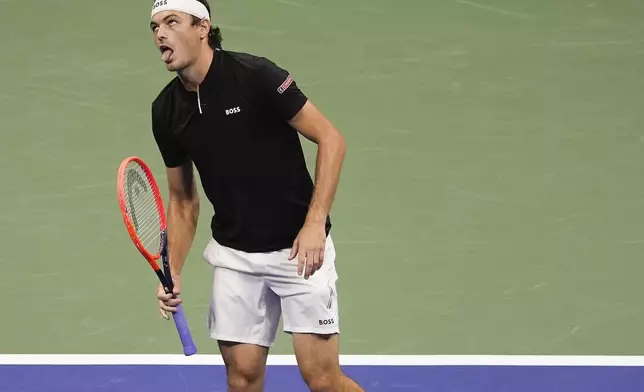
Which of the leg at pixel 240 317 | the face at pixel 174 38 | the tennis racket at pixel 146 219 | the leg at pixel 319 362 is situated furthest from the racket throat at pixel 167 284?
the face at pixel 174 38

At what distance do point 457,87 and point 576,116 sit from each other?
0.63 meters

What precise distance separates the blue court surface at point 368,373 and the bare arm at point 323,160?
1288 mm

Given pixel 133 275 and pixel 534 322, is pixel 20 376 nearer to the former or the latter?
pixel 133 275

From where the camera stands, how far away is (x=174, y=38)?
4227 mm

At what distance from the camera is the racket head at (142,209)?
4.19 metres

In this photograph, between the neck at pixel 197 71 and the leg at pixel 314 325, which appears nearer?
the neck at pixel 197 71

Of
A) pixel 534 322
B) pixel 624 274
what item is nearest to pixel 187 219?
pixel 534 322

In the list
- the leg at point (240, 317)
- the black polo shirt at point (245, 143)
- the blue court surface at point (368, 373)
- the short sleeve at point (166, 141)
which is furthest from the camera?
the blue court surface at point (368, 373)

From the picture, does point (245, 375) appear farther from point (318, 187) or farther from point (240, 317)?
point (318, 187)

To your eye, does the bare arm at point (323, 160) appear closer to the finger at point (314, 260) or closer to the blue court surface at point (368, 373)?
the finger at point (314, 260)

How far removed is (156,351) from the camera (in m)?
5.46

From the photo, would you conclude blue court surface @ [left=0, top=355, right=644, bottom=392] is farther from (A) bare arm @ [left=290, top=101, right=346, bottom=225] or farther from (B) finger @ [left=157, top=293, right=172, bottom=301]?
(A) bare arm @ [left=290, top=101, right=346, bottom=225]

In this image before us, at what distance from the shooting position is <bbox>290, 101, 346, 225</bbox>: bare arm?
13.7 feet

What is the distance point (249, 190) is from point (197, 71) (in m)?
0.47
